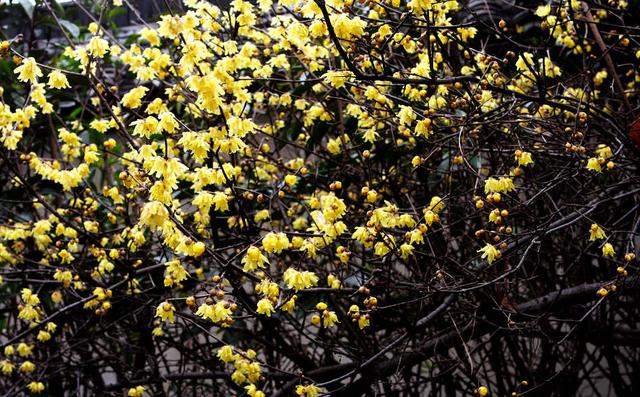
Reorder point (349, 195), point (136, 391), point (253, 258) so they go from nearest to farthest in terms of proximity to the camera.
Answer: point (253, 258), point (136, 391), point (349, 195)

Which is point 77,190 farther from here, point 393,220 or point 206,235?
point 393,220

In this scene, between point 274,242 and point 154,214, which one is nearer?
point 154,214

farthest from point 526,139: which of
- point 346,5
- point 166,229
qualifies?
point 166,229

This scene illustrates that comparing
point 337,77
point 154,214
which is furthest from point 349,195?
point 154,214

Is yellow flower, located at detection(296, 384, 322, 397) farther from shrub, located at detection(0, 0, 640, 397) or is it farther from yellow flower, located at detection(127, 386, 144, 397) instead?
yellow flower, located at detection(127, 386, 144, 397)

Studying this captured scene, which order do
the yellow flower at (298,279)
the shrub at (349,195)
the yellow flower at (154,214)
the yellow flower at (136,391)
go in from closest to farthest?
the yellow flower at (154,214) < the yellow flower at (298,279) < the shrub at (349,195) < the yellow flower at (136,391)

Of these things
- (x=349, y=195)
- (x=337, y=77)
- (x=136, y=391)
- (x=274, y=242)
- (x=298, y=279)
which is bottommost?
(x=136, y=391)

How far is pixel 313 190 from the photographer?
3.30m

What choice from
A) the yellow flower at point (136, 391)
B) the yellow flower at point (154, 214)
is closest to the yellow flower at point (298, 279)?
the yellow flower at point (154, 214)

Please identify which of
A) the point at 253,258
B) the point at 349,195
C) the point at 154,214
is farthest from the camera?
the point at 349,195

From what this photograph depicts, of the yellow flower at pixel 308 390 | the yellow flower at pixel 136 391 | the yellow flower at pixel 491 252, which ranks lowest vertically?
the yellow flower at pixel 308 390

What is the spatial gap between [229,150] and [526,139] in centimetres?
130

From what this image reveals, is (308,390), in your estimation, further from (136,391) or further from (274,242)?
(136,391)

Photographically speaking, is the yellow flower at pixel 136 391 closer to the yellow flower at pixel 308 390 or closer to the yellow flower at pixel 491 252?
the yellow flower at pixel 308 390
